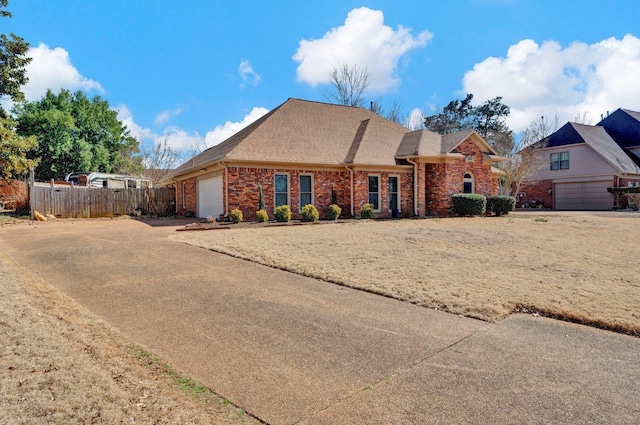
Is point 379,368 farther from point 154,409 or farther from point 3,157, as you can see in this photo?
point 3,157

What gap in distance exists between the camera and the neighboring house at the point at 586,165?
97.0 ft

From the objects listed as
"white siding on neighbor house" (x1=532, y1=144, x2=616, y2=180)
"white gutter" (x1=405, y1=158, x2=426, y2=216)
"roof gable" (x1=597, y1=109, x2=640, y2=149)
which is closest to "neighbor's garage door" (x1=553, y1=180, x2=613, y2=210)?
"white siding on neighbor house" (x1=532, y1=144, x2=616, y2=180)

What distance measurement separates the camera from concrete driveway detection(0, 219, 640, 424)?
286cm

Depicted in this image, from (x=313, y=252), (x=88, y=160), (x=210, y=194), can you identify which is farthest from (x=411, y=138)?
(x=88, y=160)

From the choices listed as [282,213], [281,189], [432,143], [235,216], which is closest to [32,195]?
[235,216]

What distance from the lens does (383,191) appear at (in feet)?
62.3

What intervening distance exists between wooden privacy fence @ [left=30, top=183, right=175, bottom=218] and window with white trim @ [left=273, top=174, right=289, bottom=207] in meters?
9.42

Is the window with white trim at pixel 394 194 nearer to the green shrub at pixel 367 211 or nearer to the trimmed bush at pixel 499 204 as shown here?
the green shrub at pixel 367 211

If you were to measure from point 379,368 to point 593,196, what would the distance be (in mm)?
34539

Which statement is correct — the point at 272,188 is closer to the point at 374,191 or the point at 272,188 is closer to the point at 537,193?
the point at 374,191

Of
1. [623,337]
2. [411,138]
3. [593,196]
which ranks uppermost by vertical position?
[411,138]

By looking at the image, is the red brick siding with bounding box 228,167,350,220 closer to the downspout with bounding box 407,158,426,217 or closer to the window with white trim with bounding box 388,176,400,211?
the window with white trim with bounding box 388,176,400,211

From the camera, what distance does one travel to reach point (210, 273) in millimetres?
7254

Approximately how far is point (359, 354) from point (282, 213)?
40.6ft
